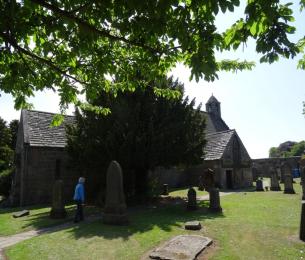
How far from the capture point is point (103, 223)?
12258mm

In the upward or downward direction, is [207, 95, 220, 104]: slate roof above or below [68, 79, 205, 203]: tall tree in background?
above

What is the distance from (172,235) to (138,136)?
7.87 meters

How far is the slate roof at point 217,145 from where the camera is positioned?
30.0 metres

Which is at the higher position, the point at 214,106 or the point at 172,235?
the point at 214,106

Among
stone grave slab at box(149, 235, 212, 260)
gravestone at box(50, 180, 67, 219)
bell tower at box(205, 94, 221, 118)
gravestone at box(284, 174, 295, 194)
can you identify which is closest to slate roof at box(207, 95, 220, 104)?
bell tower at box(205, 94, 221, 118)

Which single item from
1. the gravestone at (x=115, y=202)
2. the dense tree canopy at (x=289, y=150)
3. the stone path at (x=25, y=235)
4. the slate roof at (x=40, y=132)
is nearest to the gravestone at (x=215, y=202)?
the gravestone at (x=115, y=202)

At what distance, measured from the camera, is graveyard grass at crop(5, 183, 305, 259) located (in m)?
8.34

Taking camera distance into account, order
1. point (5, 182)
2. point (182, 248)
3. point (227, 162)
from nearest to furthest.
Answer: point (182, 248), point (5, 182), point (227, 162)

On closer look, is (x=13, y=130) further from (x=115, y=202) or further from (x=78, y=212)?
(x=115, y=202)

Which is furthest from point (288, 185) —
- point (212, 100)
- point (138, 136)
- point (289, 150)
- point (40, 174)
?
point (289, 150)

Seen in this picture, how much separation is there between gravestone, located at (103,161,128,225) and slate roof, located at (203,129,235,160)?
17784 mm

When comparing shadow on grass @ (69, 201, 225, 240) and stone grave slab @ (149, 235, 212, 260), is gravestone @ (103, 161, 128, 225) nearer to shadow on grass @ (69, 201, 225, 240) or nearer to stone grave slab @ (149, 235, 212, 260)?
shadow on grass @ (69, 201, 225, 240)

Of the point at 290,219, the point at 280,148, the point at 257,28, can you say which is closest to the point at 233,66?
the point at 257,28

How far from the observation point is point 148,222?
12.7 meters
